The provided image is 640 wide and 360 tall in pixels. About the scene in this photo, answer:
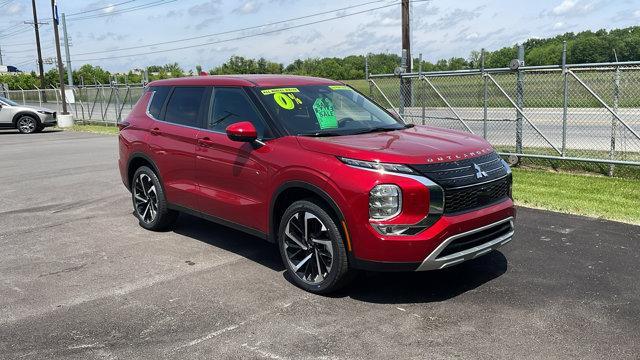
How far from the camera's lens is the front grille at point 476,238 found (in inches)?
159

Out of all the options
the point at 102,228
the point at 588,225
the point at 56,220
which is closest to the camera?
the point at 588,225

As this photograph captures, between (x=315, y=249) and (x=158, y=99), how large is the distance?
3.04m

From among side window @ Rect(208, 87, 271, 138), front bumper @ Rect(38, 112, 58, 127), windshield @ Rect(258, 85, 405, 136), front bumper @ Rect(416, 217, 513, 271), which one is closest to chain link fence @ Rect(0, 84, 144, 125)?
front bumper @ Rect(38, 112, 58, 127)

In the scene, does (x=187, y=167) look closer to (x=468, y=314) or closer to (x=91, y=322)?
(x=91, y=322)

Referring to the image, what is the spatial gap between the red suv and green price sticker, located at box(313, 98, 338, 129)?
16 millimetres

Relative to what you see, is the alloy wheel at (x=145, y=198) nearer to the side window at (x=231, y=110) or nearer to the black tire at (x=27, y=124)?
the side window at (x=231, y=110)

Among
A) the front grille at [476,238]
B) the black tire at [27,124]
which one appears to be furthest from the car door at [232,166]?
the black tire at [27,124]

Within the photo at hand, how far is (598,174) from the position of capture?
918 centimetres

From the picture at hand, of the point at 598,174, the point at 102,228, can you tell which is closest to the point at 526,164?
the point at 598,174

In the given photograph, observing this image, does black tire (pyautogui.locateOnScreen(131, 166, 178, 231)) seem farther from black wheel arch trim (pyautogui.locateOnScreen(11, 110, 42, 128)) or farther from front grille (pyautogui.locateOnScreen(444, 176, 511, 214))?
black wheel arch trim (pyautogui.locateOnScreen(11, 110, 42, 128))

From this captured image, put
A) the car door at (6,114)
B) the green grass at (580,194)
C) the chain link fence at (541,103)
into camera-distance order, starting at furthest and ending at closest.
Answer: the car door at (6,114), the chain link fence at (541,103), the green grass at (580,194)

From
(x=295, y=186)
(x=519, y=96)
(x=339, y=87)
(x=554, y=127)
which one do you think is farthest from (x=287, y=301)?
(x=554, y=127)

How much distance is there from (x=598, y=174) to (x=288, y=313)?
716cm

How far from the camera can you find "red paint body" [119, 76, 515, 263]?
3941 mm
